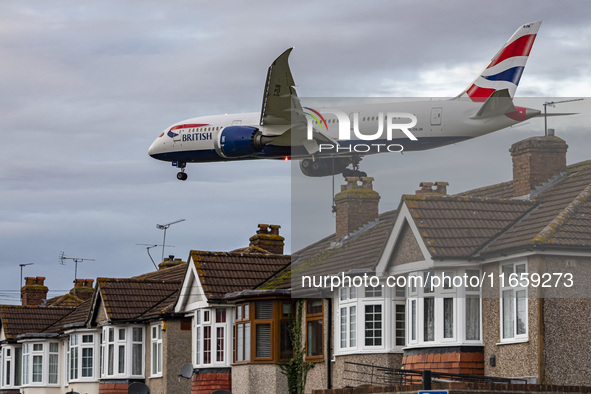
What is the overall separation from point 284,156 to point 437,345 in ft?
51.9

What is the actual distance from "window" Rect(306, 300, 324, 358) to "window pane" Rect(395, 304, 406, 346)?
11.0 feet

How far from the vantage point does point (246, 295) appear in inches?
1389

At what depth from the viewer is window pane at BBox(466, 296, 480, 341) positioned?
27.4m

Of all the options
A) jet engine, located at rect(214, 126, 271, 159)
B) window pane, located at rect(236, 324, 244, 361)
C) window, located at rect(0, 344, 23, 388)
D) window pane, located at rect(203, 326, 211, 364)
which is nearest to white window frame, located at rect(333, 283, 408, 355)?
window pane, located at rect(236, 324, 244, 361)

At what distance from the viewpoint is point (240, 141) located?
41.0 m

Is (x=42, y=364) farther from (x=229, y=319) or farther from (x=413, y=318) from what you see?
(x=413, y=318)

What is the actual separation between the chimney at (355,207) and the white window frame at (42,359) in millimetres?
20445

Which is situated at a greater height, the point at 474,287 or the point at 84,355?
the point at 474,287

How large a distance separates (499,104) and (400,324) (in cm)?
754

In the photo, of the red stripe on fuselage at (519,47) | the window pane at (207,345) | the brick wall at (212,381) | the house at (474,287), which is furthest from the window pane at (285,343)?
the red stripe on fuselage at (519,47)

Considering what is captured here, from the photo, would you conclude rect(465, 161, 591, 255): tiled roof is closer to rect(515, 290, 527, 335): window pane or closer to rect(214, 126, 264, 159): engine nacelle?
rect(515, 290, 527, 335): window pane

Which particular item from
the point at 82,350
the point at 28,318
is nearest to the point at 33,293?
the point at 28,318

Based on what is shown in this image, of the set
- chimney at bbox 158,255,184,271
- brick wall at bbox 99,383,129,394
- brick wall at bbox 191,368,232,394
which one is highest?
chimney at bbox 158,255,184,271

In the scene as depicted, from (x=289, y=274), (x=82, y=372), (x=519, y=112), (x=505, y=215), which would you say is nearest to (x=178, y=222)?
(x=82, y=372)
